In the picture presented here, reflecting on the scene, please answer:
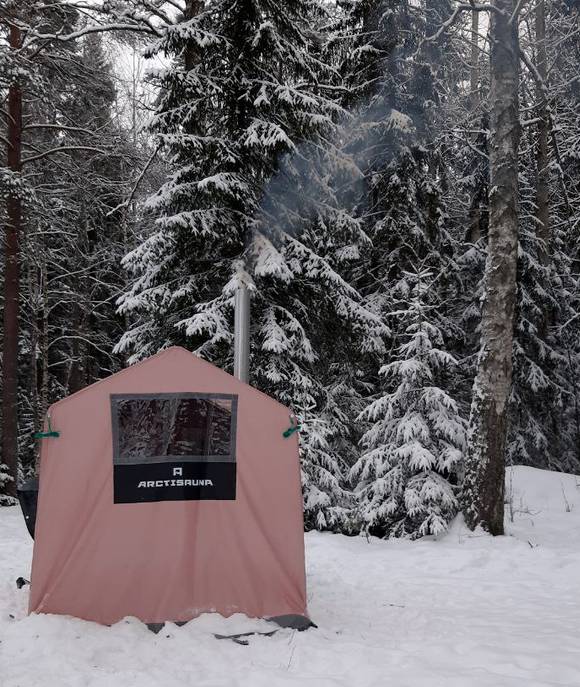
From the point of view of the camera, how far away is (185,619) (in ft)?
15.5

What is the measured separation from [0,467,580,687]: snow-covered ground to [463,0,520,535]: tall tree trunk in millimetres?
1030

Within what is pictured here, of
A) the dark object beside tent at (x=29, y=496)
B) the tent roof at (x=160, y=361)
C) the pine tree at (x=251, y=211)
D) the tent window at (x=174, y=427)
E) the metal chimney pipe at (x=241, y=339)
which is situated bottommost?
the dark object beside tent at (x=29, y=496)

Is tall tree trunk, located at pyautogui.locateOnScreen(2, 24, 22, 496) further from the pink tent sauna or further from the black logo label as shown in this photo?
the black logo label

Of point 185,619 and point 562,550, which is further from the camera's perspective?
point 562,550

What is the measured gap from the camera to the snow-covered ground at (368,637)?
3783 millimetres

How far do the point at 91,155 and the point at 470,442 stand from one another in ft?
36.1

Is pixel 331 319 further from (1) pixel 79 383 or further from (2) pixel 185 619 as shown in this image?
(1) pixel 79 383

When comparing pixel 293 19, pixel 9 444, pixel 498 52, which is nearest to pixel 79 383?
pixel 9 444

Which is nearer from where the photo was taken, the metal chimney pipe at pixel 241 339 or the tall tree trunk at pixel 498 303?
the metal chimney pipe at pixel 241 339

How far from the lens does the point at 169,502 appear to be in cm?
483

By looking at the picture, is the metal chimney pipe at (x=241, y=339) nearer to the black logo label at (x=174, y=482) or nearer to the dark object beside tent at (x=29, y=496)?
the black logo label at (x=174, y=482)

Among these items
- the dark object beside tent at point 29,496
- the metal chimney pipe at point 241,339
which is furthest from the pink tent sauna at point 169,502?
the metal chimney pipe at point 241,339

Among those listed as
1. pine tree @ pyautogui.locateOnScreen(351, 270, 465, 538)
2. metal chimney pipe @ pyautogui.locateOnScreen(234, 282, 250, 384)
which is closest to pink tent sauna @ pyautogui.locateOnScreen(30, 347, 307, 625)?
metal chimney pipe @ pyautogui.locateOnScreen(234, 282, 250, 384)

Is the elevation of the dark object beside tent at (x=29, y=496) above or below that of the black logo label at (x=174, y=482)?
below
